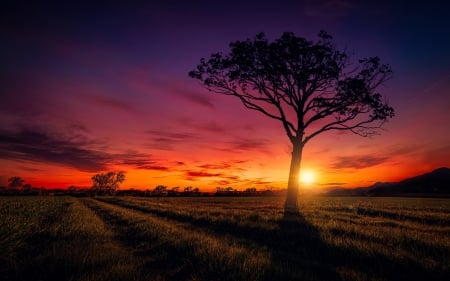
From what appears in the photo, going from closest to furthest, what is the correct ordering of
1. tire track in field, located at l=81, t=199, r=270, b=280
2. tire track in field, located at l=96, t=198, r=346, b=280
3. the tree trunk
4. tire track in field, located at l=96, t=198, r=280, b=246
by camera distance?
tire track in field, located at l=81, t=199, r=270, b=280
tire track in field, located at l=96, t=198, r=346, b=280
tire track in field, located at l=96, t=198, r=280, b=246
the tree trunk

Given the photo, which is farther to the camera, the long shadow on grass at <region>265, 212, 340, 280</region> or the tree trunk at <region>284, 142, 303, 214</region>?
the tree trunk at <region>284, 142, 303, 214</region>

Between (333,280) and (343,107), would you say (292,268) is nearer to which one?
(333,280)

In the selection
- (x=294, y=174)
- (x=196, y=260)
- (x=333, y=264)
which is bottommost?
(x=333, y=264)

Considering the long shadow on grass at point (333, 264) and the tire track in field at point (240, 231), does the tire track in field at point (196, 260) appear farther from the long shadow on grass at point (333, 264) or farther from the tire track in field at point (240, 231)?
the tire track in field at point (240, 231)

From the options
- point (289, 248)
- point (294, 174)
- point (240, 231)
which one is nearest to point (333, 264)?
point (289, 248)

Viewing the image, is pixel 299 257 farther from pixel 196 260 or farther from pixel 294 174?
pixel 294 174

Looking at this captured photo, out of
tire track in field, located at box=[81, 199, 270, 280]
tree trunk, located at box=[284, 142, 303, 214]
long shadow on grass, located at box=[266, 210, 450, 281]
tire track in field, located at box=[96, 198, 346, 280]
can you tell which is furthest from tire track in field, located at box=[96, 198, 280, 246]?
tree trunk, located at box=[284, 142, 303, 214]

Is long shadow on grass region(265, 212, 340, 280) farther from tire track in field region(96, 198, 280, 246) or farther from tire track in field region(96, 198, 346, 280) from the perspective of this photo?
tire track in field region(96, 198, 280, 246)

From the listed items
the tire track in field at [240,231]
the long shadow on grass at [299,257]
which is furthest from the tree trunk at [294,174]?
the long shadow on grass at [299,257]

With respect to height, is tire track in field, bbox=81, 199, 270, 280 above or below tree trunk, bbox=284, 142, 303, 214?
below

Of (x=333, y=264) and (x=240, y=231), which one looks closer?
(x=333, y=264)

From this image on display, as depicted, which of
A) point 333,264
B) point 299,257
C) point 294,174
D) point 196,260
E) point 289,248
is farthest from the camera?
point 294,174

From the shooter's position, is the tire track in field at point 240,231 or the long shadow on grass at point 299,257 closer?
the long shadow on grass at point 299,257

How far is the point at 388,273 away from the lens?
271 inches
